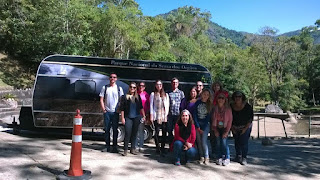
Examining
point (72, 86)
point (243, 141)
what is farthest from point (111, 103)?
point (243, 141)

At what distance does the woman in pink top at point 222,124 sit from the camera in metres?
6.28

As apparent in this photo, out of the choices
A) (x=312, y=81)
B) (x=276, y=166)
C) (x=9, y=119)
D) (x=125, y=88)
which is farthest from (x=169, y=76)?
(x=312, y=81)

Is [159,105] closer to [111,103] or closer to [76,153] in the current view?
[111,103]

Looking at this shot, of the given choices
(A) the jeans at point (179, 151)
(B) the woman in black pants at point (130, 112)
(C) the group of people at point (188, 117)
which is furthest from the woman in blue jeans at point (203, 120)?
(B) the woman in black pants at point (130, 112)

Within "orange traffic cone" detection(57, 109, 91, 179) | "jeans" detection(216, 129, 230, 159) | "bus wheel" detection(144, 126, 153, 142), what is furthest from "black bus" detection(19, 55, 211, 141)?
"orange traffic cone" detection(57, 109, 91, 179)

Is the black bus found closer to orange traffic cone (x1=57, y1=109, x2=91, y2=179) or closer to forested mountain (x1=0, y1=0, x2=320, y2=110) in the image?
orange traffic cone (x1=57, y1=109, x2=91, y2=179)

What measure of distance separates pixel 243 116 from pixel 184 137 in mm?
1433

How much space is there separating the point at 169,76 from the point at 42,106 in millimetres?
4020

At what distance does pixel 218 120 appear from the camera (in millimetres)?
6348

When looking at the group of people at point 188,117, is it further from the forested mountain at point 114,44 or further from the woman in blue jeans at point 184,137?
the forested mountain at point 114,44

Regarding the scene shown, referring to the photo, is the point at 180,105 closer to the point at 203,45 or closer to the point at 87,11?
the point at 87,11

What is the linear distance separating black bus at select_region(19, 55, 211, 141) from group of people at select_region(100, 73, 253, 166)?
2100mm

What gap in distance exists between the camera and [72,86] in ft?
28.9

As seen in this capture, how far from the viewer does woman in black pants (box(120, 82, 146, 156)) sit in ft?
21.6
